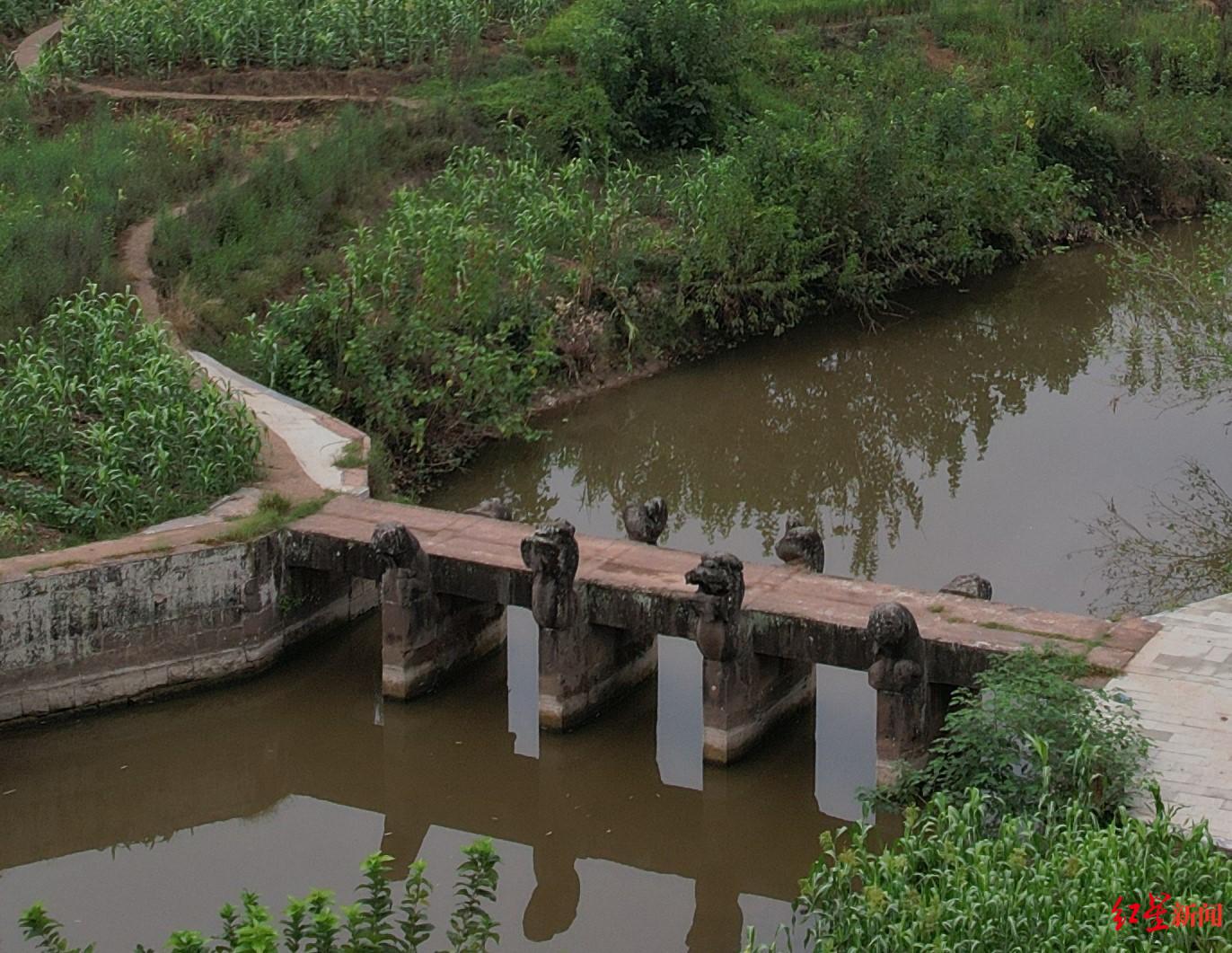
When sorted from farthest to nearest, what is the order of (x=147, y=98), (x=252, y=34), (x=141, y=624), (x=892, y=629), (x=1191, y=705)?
(x=252, y=34)
(x=147, y=98)
(x=141, y=624)
(x=892, y=629)
(x=1191, y=705)

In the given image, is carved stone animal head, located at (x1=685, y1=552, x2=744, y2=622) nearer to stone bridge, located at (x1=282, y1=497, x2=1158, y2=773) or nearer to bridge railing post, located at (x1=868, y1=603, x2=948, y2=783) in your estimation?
stone bridge, located at (x1=282, y1=497, x2=1158, y2=773)

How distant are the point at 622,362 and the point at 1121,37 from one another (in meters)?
13.8

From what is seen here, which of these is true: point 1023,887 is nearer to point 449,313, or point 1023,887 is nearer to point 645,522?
point 645,522

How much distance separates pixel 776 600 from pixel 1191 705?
8.75 ft

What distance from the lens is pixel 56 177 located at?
2064 centimetres

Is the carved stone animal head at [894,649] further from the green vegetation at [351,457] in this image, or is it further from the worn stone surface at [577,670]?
the green vegetation at [351,457]

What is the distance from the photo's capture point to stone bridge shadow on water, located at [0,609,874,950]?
11914 millimetres

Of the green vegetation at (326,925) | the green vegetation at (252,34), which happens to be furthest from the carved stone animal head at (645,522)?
the green vegetation at (252,34)

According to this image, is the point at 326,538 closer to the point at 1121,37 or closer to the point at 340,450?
the point at 340,450

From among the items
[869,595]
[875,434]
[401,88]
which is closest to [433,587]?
[869,595]

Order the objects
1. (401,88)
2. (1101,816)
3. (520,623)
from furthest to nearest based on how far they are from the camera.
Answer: (401,88) → (520,623) → (1101,816)

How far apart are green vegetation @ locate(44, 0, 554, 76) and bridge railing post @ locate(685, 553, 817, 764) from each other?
1457 centimetres

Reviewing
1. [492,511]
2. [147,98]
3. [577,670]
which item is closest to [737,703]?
[577,670]

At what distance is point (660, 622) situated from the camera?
12.9 m
